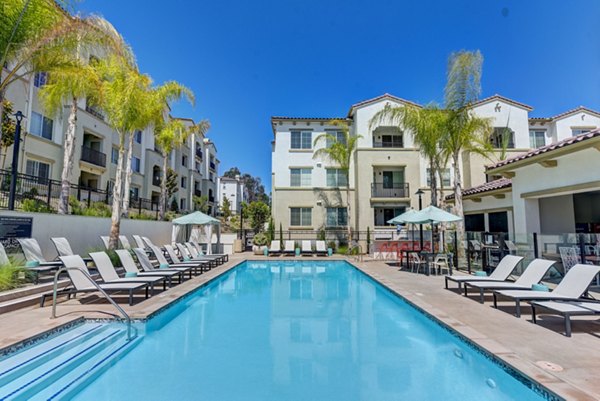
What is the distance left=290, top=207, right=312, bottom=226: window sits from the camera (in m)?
25.7

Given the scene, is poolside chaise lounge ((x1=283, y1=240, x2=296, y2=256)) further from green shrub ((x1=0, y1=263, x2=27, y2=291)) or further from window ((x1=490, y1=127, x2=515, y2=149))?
window ((x1=490, y1=127, x2=515, y2=149))

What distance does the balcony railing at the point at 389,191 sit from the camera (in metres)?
24.9

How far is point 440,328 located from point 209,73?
18.7m

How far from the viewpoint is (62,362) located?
4727 millimetres

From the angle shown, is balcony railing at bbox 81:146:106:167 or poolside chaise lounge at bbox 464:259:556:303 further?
balcony railing at bbox 81:146:106:167

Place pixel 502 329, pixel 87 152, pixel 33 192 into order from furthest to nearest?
pixel 87 152 < pixel 33 192 < pixel 502 329

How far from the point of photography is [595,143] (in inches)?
307

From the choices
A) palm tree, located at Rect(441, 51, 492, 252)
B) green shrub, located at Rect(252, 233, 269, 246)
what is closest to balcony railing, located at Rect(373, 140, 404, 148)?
green shrub, located at Rect(252, 233, 269, 246)

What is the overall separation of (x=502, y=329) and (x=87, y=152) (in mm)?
24526

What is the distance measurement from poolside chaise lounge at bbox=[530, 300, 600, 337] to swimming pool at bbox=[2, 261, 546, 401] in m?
1.59

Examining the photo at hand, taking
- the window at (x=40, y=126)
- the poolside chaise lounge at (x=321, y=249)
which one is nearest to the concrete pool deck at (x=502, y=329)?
the poolside chaise lounge at (x=321, y=249)

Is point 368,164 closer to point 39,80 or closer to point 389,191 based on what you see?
point 389,191

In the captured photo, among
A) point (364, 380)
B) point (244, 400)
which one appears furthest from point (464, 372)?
point (244, 400)

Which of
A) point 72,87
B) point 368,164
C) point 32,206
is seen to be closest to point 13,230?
point 32,206
